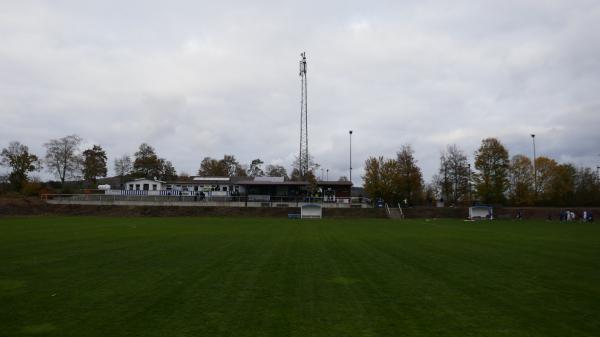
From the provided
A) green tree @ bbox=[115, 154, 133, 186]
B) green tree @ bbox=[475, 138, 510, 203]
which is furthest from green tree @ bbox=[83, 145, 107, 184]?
green tree @ bbox=[475, 138, 510, 203]

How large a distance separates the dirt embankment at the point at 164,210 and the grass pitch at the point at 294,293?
4444cm

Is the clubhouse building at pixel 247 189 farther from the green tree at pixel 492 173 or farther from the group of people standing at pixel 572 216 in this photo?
the group of people standing at pixel 572 216

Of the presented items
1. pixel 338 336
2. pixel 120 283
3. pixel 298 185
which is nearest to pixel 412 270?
pixel 338 336

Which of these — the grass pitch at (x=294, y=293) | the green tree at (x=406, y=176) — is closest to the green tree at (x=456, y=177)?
the green tree at (x=406, y=176)

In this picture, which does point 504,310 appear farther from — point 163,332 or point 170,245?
point 170,245

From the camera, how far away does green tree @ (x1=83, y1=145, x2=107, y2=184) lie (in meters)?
101

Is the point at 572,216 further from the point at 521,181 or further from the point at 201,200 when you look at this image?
the point at 201,200

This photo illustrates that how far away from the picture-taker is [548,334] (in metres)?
6.98

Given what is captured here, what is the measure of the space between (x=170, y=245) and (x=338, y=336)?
48.5 ft

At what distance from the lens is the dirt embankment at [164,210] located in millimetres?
59438

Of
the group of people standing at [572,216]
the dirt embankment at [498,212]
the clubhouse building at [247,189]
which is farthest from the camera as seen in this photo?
the clubhouse building at [247,189]

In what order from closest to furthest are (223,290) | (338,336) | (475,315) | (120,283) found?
1. (338,336)
2. (475,315)
3. (223,290)
4. (120,283)

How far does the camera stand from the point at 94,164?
10362cm

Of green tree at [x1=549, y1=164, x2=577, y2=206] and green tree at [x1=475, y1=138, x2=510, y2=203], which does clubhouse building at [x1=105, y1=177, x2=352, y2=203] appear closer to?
green tree at [x1=475, y1=138, x2=510, y2=203]
